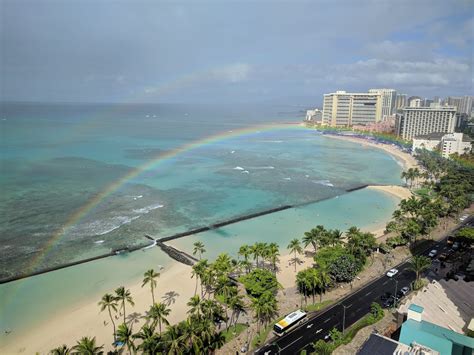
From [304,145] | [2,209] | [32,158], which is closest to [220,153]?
[304,145]

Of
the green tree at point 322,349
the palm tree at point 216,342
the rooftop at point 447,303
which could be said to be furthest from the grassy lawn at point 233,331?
the rooftop at point 447,303

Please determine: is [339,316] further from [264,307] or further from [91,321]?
[91,321]

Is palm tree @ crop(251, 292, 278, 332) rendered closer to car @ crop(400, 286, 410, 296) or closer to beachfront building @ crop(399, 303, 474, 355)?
beachfront building @ crop(399, 303, 474, 355)

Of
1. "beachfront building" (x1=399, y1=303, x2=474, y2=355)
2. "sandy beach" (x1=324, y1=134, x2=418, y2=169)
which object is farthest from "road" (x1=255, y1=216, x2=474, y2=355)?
"sandy beach" (x1=324, y1=134, x2=418, y2=169)

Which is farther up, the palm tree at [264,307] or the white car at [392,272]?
the palm tree at [264,307]

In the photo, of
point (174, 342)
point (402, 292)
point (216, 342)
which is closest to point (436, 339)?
point (402, 292)

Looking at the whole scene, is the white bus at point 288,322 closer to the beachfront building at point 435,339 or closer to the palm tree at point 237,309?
the palm tree at point 237,309
